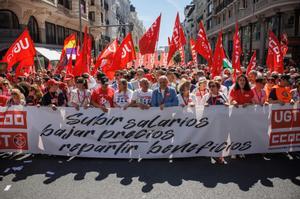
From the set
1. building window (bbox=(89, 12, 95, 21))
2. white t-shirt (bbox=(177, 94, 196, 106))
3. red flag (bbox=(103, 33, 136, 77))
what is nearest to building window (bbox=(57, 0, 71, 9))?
building window (bbox=(89, 12, 95, 21))

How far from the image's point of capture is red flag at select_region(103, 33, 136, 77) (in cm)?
865

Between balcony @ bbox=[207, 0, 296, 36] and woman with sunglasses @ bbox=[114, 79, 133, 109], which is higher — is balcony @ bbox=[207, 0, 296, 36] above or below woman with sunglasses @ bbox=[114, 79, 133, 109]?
above

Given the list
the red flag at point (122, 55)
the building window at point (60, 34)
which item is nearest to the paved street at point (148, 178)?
the red flag at point (122, 55)

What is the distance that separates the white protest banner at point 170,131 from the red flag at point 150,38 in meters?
4.94

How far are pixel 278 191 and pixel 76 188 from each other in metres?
2.99

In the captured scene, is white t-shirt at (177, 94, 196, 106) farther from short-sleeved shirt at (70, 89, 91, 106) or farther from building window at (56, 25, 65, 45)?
building window at (56, 25, 65, 45)

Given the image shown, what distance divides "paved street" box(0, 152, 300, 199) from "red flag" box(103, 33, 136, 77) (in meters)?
3.98

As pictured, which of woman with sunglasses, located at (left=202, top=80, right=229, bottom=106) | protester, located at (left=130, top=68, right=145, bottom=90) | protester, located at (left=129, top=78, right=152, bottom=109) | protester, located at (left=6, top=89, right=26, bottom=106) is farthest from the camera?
protester, located at (left=130, top=68, right=145, bottom=90)

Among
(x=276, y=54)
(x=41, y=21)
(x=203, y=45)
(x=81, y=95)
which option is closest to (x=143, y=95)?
(x=81, y=95)

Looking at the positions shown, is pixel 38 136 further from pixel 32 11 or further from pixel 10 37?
pixel 32 11

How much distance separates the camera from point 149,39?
9.73 m

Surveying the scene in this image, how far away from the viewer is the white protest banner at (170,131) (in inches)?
206

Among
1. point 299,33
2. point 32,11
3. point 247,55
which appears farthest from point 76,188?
point 247,55

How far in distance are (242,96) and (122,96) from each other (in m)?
2.46
